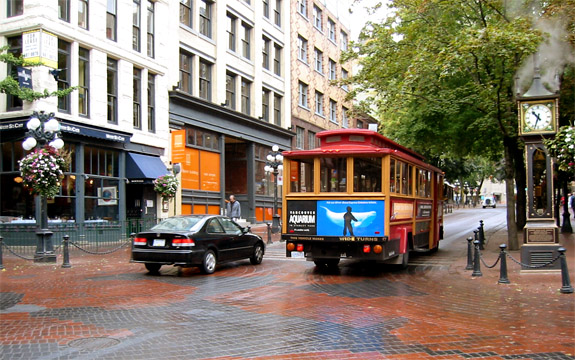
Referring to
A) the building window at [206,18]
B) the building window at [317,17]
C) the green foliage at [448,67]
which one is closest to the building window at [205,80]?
the building window at [206,18]

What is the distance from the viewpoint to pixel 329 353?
6070 millimetres

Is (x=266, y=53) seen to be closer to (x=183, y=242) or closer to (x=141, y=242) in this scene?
(x=141, y=242)

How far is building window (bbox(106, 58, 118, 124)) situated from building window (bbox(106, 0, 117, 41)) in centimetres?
105

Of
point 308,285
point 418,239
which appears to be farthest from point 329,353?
point 418,239

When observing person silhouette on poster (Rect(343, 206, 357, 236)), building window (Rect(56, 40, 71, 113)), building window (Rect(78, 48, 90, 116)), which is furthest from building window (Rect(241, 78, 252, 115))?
person silhouette on poster (Rect(343, 206, 357, 236))

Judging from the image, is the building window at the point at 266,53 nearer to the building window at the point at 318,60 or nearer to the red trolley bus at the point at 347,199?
the building window at the point at 318,60

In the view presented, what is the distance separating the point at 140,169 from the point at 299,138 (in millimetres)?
18934

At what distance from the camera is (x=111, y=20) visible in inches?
890

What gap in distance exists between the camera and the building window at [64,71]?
19.9m

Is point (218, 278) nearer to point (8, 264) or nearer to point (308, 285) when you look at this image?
point (308, 285)

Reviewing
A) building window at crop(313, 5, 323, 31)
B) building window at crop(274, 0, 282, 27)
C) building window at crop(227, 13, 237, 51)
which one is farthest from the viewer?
building window at crop(313, 5, 323, 31)

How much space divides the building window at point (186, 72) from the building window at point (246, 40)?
18.8ft

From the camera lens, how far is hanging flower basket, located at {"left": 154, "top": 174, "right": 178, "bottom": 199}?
23.4 metres

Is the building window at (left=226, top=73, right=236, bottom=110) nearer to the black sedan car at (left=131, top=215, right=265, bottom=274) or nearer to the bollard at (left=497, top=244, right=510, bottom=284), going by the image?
the black sedan car at (left=131, top=215, right=265, bottom=274)
